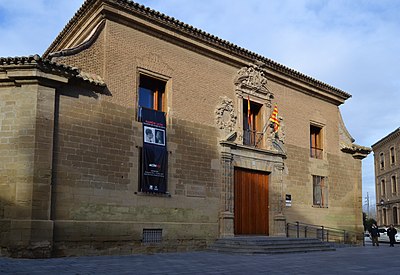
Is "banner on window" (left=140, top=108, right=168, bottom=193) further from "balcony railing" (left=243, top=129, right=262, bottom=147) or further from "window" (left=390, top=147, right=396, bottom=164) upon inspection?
"window" (left=390, top=147, right=396, bottom=164)

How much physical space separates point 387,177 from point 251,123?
104 feet

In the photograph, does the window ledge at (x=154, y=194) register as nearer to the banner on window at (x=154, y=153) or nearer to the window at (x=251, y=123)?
the banner on window at (x=154, y=153)

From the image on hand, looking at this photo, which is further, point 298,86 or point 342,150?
point 342,150

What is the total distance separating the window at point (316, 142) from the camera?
22359 millimetres

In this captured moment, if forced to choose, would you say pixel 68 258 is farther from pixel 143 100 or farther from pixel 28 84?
pixel 143 100

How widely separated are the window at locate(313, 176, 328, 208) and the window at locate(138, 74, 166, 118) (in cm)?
929

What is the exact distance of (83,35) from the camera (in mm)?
16594

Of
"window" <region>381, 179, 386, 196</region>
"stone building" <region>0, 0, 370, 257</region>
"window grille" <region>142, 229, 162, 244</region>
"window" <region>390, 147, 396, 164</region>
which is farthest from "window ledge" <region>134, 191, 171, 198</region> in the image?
"window" <region>381, 179, 386, 196</region>

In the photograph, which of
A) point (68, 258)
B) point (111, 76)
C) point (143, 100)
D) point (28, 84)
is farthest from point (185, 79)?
point (68, 258)

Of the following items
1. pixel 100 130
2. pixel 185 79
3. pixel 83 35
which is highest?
pixel 83 35

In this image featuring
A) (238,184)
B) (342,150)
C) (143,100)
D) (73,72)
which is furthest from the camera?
(342,150)

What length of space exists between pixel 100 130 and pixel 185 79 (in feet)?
13.8

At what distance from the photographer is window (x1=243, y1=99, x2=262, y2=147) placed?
19.1 m

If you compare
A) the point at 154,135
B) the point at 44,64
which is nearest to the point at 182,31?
the point at 154,135
